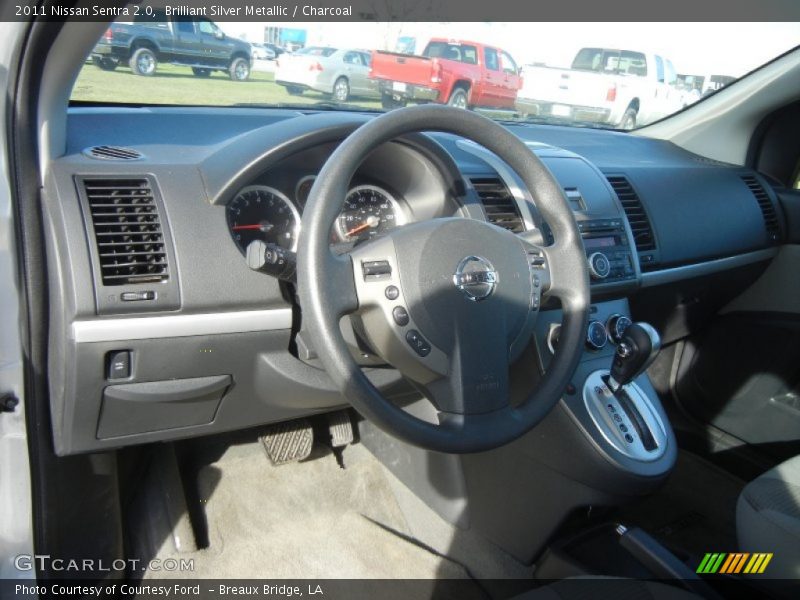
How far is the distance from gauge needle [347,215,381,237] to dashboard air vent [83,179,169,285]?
50cm

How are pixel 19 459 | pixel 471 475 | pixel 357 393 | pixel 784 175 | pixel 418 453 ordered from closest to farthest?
pixel 357 393 < pixel 19 459 < pixel 471 475 < pixel 418 453 < pixel 784 175

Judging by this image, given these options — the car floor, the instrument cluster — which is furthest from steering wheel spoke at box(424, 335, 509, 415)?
the car floor

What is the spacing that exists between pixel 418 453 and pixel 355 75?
140cm

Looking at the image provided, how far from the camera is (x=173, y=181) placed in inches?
65.9

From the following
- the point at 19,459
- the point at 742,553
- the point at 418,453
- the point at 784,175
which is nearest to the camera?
the point at 19,459

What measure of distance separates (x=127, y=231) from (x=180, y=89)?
0.71 meters

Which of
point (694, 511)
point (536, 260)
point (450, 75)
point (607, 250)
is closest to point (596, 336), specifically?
point (607, 250)

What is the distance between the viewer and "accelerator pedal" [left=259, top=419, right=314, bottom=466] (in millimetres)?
2584

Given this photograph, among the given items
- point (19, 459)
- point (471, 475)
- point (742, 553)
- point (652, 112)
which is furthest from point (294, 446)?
point (652, 112)

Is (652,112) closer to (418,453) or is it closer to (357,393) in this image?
(418,453)

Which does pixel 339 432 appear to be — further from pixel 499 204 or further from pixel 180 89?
pixel 180 89

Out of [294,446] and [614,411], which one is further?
[294,446]

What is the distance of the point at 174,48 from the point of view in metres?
1.91

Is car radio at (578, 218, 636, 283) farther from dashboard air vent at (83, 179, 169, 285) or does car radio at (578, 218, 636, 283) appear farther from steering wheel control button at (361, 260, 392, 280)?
Answer: dashboard air vent at (83, 179, 169, 285)
